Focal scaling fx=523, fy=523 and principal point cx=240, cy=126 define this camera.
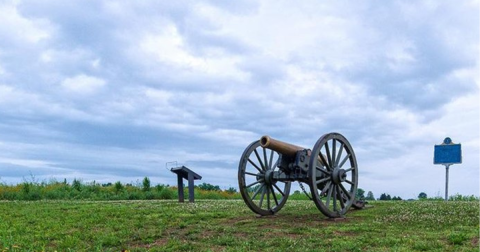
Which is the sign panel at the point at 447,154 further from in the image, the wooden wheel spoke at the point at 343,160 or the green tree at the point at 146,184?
the green tree at the point at 146,184

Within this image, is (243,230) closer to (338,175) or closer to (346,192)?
(338,175)

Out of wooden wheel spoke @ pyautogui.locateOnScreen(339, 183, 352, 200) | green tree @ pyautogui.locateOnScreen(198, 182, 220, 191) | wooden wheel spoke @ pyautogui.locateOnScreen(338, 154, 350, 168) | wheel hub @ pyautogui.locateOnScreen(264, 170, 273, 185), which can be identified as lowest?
green tree @ pyautogui.locateOnScreen(198, 182, 220, 191)

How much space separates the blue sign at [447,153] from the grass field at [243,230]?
5787 millimetres

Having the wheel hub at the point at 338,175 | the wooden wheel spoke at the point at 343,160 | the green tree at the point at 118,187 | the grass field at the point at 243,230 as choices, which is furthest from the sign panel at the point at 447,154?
the green tree at the point at 118,187

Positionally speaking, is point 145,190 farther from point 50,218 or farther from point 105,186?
point 50,218

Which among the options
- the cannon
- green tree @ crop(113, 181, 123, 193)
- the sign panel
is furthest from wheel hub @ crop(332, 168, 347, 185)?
green tree @ crop(113, 181, 123, 193)

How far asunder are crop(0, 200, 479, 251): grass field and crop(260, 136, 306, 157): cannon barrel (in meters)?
1.79

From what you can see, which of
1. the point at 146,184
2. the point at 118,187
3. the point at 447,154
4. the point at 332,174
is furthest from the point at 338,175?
the point at 118,187

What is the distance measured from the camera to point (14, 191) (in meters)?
28.4

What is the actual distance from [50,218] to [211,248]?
297 inches

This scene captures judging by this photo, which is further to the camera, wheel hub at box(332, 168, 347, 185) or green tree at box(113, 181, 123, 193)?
green tree at box(113, 181, 123, 193)

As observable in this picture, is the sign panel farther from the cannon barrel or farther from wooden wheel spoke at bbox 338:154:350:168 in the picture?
the cannon barrel

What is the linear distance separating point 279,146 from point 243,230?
253 centimetres

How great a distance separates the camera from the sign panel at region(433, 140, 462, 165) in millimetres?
21188
